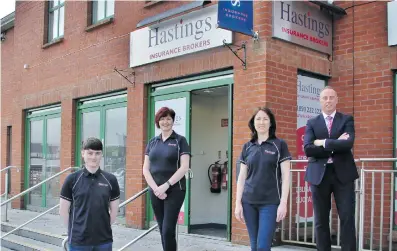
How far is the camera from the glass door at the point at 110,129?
9164 mm

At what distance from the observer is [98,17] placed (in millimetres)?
10094

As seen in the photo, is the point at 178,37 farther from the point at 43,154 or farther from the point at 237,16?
the point at 43,154

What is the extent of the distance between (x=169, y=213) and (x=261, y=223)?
1.17m

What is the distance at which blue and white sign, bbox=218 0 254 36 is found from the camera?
5902mm

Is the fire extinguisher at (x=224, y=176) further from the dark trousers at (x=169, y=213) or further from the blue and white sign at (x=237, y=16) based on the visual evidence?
the dark trousers at (x=169, y=213)

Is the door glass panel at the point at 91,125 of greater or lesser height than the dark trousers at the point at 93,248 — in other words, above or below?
above

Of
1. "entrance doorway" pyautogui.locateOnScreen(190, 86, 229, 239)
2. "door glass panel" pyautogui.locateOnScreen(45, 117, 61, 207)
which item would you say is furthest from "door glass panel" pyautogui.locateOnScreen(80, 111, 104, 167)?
"entrance doorway" pyautogui.locateOnScreen(190, 86, 229, 239)

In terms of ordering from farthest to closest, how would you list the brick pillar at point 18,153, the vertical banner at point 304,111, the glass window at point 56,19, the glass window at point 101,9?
the brick pillar at point 18,153, the glass window at point 56,19, the glass window at point 101,9, the vertical banner at point 304,111

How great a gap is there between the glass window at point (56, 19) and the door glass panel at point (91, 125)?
2322mm

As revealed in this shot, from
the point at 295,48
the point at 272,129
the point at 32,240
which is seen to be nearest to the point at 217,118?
the point at 295,48

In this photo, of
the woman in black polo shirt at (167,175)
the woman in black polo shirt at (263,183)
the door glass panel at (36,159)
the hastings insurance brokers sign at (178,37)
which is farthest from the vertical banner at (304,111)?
the door glass panel at (36,159)

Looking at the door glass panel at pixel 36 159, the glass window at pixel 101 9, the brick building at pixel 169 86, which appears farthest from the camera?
the door glass panel at pixel 36 159

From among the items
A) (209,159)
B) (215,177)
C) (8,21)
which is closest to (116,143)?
(209,159)

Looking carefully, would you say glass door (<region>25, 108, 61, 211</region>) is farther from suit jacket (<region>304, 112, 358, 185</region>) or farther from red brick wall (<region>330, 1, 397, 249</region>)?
suit jacket (<region>304, 112, 358, 185</region>)
